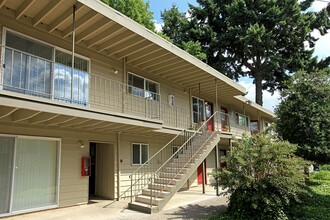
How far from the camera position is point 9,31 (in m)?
7.99

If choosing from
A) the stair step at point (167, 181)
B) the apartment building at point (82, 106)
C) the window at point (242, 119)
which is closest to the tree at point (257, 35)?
the window at point (242, 119)

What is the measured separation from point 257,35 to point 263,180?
67.1ft

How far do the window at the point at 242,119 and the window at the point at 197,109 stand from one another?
21.7 ft

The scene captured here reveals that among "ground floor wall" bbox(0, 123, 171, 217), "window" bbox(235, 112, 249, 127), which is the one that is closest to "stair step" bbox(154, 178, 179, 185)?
"ground floor wall" bbox(0, 123, 171, 217)

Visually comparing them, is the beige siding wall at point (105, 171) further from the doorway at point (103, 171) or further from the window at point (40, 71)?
the window at point (40, 71)

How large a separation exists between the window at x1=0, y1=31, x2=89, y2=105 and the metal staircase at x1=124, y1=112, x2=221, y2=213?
3581 millimetres

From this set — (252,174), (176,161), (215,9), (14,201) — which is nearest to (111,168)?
(176,161)

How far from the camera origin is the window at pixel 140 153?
39.7ft

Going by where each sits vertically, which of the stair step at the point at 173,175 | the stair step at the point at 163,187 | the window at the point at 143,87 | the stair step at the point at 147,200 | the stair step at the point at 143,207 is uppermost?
the window at the point at 143,87

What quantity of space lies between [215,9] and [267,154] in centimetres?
2516

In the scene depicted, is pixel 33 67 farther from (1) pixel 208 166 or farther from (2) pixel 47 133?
(1) pixel 208 166

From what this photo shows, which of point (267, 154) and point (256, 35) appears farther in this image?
point (256, 35)

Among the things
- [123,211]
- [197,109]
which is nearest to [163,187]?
[123,211]

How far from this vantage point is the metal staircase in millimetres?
9102
